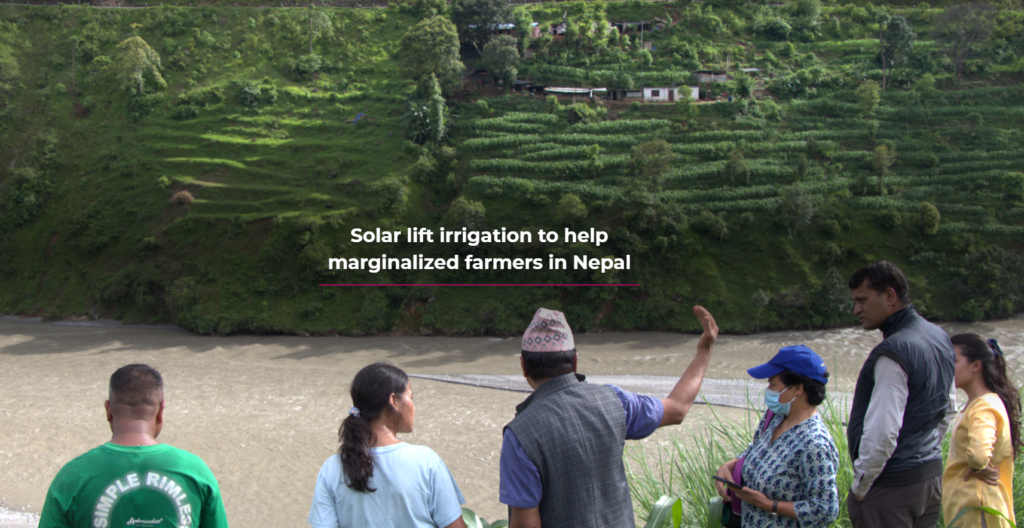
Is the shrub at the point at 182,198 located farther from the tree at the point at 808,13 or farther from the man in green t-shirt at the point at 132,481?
the tree at the point at 808,13

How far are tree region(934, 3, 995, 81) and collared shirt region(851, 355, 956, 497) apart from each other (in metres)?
44.2

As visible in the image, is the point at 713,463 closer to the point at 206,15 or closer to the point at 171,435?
the point at 171,435

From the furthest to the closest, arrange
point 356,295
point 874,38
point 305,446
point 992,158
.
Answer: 1. point 874,38
2. point 992,158
3. point 356,295
4. point 305,446

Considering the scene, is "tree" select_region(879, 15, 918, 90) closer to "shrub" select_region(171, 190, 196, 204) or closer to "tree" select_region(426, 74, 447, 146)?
"tree" select_region(426, 74, 447, 146)

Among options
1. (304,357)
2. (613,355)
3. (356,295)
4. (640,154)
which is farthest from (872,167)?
(304,357)

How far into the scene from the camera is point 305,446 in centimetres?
1602

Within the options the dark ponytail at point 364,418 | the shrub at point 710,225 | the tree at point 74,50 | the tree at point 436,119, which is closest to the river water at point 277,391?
the shrub at point 710,225

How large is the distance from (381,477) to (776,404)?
2428mm

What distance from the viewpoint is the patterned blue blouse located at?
12.1 feet

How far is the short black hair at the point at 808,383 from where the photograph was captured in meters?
3.77

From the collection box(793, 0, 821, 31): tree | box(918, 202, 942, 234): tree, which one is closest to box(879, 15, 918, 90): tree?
box(793, 0, 821, 31): tree

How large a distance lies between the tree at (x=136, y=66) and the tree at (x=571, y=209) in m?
26.4

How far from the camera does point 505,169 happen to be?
30.5 m

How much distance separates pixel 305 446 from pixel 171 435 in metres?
3.77
